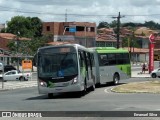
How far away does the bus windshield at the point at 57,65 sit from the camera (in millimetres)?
25016

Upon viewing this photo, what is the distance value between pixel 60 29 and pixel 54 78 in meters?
106

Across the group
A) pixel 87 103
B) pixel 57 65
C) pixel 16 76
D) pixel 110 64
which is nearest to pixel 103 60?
pixel 110 64

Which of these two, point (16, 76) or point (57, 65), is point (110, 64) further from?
point (16, 76)


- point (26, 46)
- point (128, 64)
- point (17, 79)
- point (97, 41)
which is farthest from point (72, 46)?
point (97, 41)

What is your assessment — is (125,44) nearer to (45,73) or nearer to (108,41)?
(108,41)

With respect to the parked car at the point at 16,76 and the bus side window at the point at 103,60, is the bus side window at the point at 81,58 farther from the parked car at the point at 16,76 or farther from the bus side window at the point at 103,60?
the parked car at the point at 16,76

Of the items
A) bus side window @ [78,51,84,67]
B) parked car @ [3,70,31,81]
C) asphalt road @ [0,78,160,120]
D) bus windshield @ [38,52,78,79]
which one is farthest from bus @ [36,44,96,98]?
parked car @ [3,70,31,81]

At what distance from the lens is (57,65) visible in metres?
25.1

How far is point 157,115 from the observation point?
382 inches

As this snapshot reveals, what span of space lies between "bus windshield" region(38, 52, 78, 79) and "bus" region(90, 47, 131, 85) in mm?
9094

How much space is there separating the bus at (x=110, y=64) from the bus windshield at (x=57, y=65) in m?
9.09

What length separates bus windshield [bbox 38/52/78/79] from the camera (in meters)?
25.0

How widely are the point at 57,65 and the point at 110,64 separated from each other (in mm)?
12035

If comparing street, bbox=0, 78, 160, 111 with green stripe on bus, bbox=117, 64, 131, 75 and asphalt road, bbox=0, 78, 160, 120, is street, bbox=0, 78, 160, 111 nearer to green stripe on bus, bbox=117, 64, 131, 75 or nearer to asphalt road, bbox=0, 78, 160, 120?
asphalt road, bbox=0, 78, 160, 120
